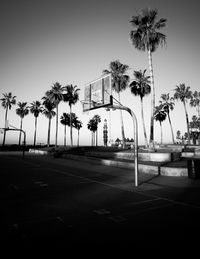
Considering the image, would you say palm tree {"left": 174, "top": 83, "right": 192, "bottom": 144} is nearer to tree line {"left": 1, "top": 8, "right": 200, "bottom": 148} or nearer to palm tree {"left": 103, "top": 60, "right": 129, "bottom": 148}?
tree line {"left": 1, "top": 8, "right": 200, "bottom": 148}

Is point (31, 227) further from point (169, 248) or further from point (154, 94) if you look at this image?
point (154, 94)

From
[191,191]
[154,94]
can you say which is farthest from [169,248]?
[154,94]

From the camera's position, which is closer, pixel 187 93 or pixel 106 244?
pixel 106 244

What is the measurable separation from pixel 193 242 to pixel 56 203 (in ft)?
17.1

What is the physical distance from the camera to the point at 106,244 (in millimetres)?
4254

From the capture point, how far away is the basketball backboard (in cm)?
1301

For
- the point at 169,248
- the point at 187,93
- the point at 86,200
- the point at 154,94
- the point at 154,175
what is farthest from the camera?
the point at 187,93

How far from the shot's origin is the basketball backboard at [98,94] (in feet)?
42.7

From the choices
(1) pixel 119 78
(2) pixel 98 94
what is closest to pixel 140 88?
(1) pixel 119 78

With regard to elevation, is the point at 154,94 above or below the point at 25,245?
above

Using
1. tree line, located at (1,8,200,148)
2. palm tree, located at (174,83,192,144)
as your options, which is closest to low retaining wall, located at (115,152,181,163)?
tree line, located at (1,8,200,148)

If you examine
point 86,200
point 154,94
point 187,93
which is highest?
point 187,93

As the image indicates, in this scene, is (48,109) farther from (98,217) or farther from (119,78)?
(98,217)

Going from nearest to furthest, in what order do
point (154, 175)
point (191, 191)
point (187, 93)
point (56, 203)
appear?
point (56, 203) < point (191, 191) < point (154, 175) < point (187, 93)
